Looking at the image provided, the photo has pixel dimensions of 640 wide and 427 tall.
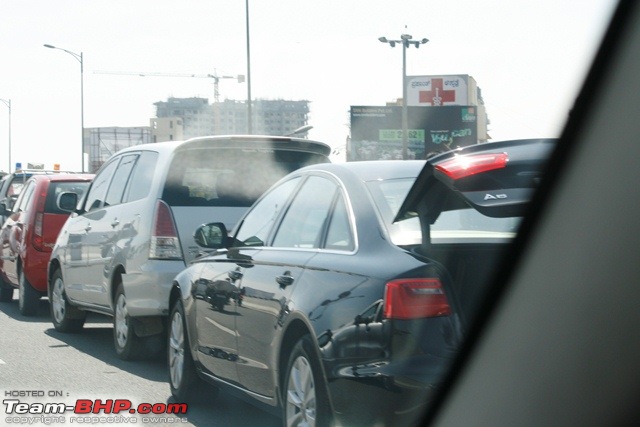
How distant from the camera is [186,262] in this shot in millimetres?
9164

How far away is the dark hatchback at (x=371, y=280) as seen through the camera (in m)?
4.53

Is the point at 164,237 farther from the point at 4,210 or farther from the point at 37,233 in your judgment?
the point at 4,210

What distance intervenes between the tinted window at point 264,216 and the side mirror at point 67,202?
5.44 meters

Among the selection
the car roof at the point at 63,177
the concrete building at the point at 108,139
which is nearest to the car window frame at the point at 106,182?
the car roof at the point at 63,177

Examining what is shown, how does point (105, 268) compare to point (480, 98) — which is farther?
point (480, 98)

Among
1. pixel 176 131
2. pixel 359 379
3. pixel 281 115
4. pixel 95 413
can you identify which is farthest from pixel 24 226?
pixel 281 115

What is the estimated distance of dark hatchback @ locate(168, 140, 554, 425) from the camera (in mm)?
4531

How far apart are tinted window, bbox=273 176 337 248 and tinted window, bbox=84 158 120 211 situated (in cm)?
512

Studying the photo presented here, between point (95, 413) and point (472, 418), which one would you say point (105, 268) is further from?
point (472, 418)

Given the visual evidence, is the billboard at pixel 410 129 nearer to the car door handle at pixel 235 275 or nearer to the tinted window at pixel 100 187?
the tinted window at pixel 100 187

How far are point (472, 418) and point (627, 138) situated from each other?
1.22 m

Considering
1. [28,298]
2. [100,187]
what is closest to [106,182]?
[100,187]

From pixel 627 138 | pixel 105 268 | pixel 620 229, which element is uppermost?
pixel 627 138

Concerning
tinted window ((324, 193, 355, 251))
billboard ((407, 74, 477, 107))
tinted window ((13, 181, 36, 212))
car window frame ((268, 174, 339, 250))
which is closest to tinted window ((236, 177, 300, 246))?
car window frame ((268, 174, 339, 250))
